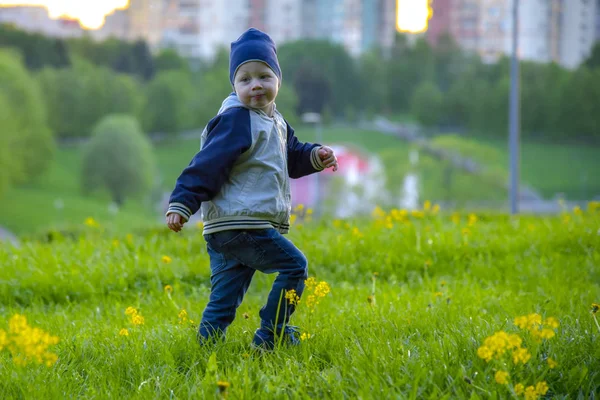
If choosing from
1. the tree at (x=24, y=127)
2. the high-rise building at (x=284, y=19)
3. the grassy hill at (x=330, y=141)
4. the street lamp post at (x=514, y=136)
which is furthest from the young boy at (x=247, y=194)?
the high-rise building at (x=284, y=19)

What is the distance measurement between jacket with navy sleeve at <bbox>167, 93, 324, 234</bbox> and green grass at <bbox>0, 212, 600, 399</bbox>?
55 centimetres

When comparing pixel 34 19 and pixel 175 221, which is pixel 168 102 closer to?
pixel 34 19

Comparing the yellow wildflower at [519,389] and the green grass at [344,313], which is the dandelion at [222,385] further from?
the yellow wildflower at [519,389]

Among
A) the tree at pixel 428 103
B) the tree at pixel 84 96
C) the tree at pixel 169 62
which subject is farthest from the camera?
the tree at pixel 169 62

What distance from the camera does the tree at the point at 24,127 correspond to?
208ft

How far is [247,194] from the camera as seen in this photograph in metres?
3.45

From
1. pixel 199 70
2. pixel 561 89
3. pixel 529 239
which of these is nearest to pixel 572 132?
pixel 561 89

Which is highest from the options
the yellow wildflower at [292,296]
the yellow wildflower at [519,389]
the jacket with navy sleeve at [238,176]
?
the jacket with navy sleeve at [238,176]

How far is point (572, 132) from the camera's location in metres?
77.2

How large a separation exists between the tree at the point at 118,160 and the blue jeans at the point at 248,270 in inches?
2818

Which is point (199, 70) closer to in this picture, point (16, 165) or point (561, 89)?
point (16, 165)

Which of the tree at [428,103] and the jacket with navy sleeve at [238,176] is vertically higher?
the jacket with navy sleeve at [238,176]

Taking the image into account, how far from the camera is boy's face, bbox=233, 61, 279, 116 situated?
3514mm

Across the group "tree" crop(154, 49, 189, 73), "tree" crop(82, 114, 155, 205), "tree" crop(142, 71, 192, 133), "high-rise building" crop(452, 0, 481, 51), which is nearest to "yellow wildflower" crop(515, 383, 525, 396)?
"tree" crop(82, 114, 155, 205)
